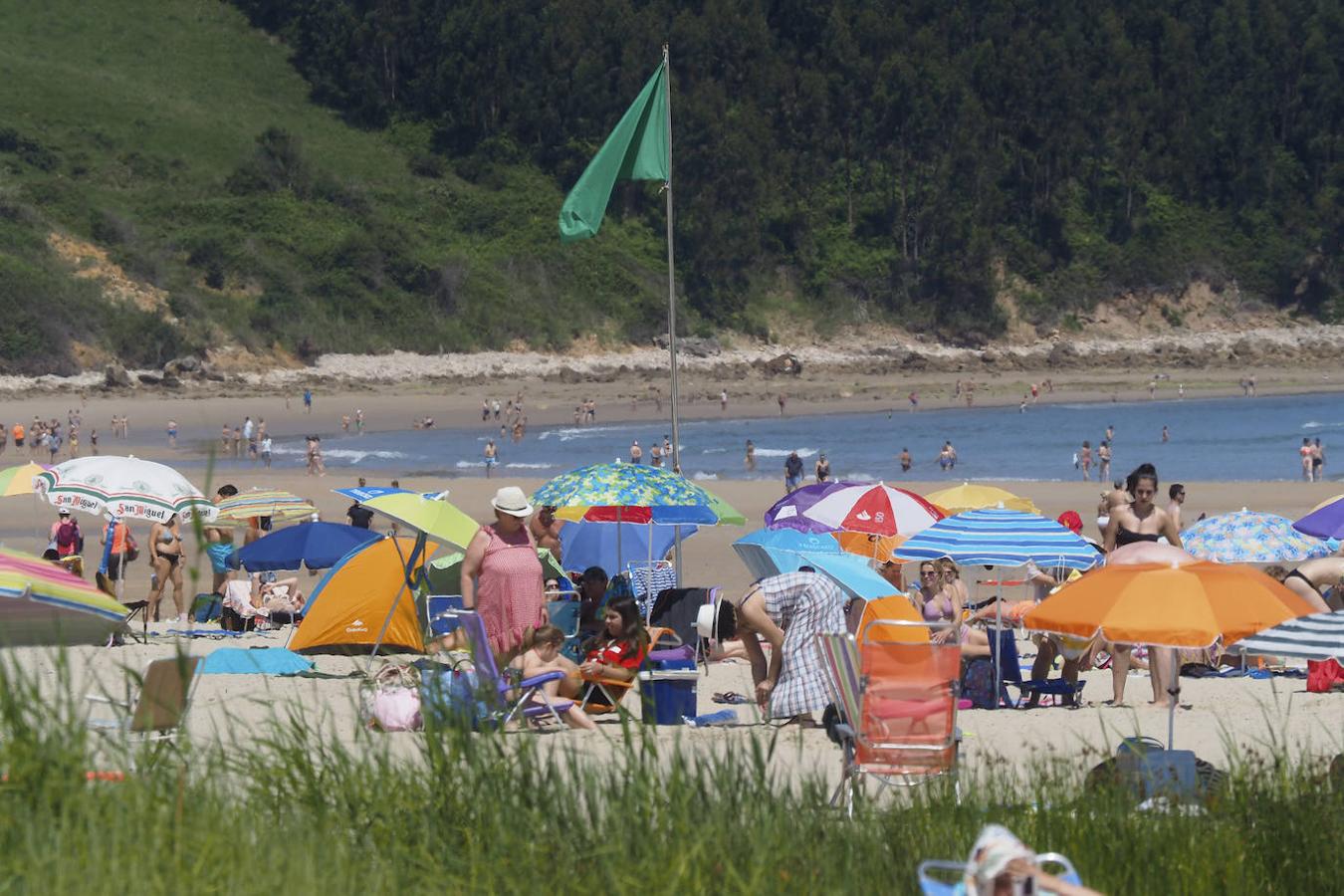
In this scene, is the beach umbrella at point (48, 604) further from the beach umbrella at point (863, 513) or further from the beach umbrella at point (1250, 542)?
the beach umbrella at point (1250, 542)

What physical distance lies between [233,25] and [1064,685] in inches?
3344

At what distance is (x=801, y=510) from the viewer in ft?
43.5

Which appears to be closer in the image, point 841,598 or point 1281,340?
point 841,598

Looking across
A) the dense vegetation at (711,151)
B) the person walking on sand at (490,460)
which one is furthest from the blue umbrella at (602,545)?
the dense vegetation at (711,151)

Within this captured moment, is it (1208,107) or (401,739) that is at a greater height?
(1208,107)

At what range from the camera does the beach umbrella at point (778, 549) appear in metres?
10.6

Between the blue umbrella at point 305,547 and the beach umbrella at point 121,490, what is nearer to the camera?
the beach umbrella at point 121,490

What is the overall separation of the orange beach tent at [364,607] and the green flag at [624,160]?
3587mm

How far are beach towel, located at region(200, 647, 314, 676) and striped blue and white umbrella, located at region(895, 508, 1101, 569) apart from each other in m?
3.59

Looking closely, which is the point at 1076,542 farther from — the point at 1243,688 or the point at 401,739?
the point at 401,739

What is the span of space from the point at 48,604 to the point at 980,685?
15.6 ft

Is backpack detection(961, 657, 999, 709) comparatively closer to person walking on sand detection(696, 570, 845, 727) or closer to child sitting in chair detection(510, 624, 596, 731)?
person walking on sand detection(696, 570, 845, 727)

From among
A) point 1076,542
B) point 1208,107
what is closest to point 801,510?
point 1076,542

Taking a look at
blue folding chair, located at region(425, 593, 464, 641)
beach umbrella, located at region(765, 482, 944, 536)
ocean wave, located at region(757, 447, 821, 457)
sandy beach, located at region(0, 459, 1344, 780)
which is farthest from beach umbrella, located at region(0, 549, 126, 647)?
ocean wave, located at region(757, 447, 821, 457)
